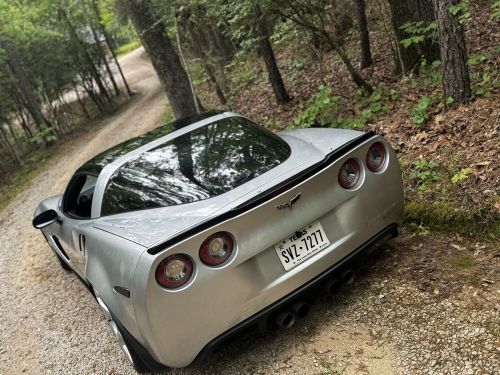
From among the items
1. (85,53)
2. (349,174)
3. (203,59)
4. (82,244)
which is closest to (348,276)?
(349,174)

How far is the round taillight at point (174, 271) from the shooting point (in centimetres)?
257

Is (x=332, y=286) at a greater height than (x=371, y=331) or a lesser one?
greater

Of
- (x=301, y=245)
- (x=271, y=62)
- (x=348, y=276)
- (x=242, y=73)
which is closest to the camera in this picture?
(x=301, y=245)

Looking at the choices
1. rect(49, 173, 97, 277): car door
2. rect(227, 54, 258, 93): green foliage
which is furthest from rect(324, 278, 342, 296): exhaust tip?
rect(227, 54, 258, 93): green foliage

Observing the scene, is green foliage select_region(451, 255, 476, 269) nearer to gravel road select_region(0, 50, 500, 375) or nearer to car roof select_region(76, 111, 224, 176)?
gravel road select_region(0, 50, 500, 375)

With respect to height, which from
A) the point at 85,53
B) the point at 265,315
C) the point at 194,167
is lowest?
the point at 265,315

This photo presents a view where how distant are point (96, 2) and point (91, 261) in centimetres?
2479

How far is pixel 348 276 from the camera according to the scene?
10.9 feet

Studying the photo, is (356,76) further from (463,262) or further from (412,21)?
(463,262)

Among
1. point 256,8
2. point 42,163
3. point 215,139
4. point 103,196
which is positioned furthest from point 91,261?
point 42,163

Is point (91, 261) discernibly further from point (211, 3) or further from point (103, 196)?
point (211, 3)

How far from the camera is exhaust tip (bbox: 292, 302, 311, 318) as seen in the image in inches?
118

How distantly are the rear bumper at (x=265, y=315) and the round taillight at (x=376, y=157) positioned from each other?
477mm

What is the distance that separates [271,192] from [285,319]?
34.1 inches
